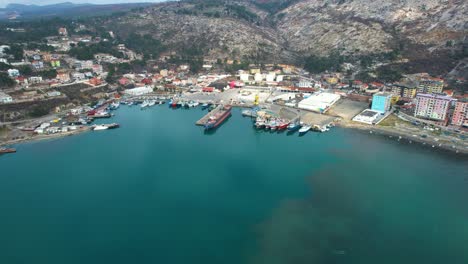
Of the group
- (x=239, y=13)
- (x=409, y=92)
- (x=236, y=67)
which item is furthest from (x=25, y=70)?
(x=239, y=13)

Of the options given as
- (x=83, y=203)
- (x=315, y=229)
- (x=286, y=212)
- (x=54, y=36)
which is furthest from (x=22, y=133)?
(x=54, y=36)

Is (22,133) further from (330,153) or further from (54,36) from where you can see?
(54,36)

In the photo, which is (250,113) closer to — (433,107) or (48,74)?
(433,107)

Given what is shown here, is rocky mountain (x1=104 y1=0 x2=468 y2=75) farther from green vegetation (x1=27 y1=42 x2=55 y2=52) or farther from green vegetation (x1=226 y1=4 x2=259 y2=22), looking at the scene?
green vegetation (x1=27 y1=42 x2=55 y2=52)

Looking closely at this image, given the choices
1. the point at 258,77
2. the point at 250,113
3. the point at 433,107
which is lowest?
the point at 250,113

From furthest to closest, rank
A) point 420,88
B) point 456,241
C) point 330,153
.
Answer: point 420,88 < point 330,153 < point 456,241

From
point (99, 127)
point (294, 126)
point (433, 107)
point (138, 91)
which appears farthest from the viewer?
point (138, 91)

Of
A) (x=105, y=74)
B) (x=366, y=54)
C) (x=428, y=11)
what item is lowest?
(x=105, y=74)
